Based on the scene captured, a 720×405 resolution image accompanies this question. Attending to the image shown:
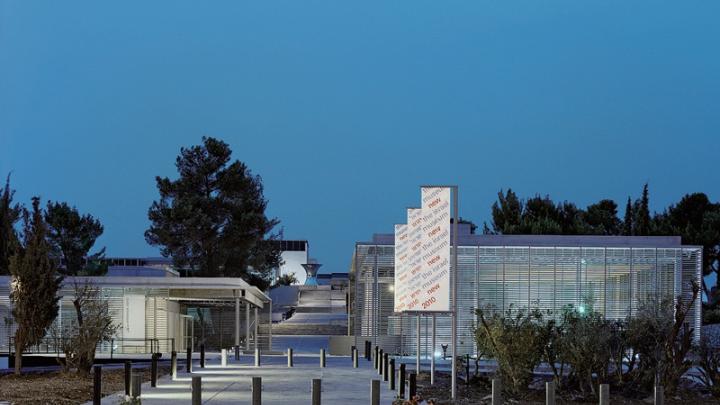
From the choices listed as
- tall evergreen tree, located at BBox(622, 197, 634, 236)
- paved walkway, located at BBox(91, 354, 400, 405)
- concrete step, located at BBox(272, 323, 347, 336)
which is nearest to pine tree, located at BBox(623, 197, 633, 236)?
tall evergreen tree, located at BBox(622, 197, 634, 236)

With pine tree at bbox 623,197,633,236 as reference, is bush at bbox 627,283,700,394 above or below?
below

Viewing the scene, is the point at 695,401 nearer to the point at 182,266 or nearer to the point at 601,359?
the point at 601,359

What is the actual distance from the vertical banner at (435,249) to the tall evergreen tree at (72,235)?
67.9m

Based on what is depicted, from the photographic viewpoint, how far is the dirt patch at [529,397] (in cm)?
2467

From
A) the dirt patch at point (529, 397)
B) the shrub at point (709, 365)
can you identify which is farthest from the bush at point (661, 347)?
the dirt patch at point (529, 397)

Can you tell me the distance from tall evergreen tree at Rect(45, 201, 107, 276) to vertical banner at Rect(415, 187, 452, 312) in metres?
67.9

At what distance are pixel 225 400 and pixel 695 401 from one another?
10193mm

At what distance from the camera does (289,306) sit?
10956cm

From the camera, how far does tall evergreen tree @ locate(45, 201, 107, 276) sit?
90188 millimetres

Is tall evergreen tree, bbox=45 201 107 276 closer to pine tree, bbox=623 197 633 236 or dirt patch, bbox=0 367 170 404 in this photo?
pine tree, bbox=623 197 633 236

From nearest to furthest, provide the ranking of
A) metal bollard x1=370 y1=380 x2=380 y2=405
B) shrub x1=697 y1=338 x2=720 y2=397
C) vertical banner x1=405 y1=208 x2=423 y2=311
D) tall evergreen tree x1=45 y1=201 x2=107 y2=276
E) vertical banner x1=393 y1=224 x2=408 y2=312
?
metal bollard x1=370 y1=380 x2=380 y2=405
vertical banner x1=405 y1=208 x2=423 y2=311
shrub x1=697 y1=338 x2=720 y2=397
vertical banner x1=393 y1=224 x2=408 y2=312
tall evergreen tree x1=45 y1=201 x2=107 y2=276

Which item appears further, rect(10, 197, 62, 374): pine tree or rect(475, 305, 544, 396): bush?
rect(10, 197, 62, 374): pine tree

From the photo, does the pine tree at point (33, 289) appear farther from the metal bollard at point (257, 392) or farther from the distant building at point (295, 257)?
the distant building at point (295, 257)

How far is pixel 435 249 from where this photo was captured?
80.2ft
